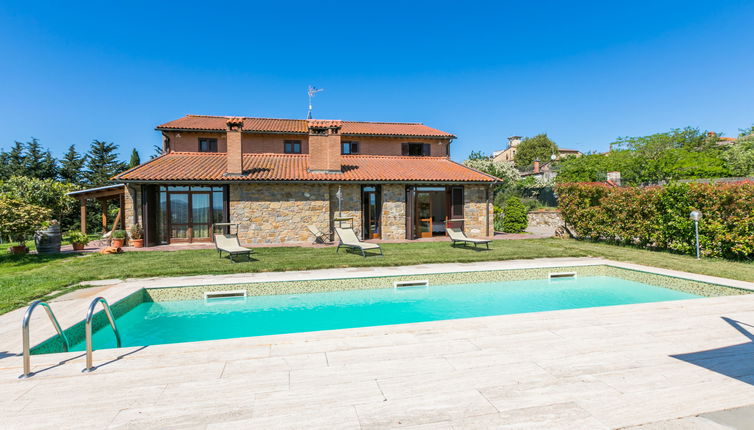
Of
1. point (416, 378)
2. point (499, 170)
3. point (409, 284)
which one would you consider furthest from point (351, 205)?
point (499, 170)

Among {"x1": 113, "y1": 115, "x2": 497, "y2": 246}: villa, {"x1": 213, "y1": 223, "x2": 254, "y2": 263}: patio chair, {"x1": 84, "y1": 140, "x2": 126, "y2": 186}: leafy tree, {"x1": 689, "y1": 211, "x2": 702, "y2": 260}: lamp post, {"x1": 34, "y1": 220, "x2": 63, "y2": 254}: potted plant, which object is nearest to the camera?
{"x1": 689, "y1": 211, "x2": 702, "y2": 260}: lamp post

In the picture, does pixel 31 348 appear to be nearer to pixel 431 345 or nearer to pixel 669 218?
pixel 431 345

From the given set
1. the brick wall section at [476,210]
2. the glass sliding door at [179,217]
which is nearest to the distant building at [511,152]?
the brick wall section at [476,210]

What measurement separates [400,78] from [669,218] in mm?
20022

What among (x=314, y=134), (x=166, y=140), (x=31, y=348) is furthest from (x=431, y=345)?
(x=166, y=140)

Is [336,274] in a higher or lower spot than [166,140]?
lower

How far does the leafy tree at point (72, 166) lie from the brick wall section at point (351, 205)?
33398mm

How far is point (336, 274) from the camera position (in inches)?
347

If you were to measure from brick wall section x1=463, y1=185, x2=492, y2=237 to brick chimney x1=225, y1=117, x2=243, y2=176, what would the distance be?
10.5 meters

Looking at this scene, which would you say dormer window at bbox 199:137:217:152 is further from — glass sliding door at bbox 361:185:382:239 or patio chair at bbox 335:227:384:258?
patio chair at bbox 335:227:384:258

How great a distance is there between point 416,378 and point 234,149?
566 inches

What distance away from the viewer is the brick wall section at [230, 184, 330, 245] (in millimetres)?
15320

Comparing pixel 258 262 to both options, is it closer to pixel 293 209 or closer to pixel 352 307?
pixel 352 307

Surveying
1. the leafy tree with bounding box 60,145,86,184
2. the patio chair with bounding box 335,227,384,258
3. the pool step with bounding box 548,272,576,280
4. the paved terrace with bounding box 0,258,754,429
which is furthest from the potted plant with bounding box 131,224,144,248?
the leafy tree with bounding box 60,145,86,184
